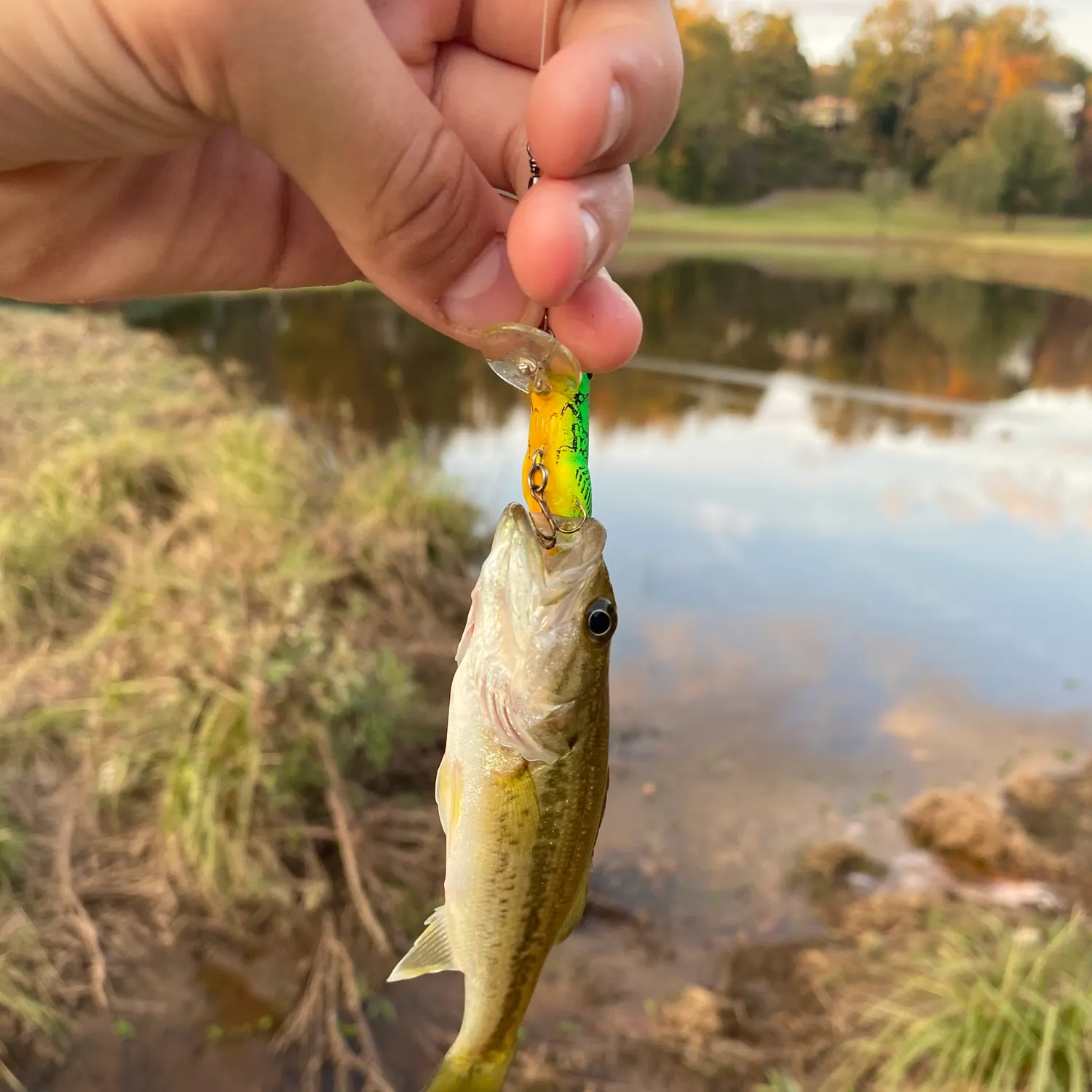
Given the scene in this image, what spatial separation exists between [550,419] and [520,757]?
0.66m

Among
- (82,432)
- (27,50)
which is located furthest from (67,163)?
(82,432)

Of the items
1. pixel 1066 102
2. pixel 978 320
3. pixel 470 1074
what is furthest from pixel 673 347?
pixel 1066 102

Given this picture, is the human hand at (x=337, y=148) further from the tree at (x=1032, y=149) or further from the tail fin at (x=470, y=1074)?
the tree at (x=1032, y=149)

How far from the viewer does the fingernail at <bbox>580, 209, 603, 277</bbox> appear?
162 cm

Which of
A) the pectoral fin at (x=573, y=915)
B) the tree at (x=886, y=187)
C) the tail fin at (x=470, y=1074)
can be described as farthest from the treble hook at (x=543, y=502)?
the tree at (x=886, y=187)

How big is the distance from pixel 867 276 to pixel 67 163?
32100 millimetres

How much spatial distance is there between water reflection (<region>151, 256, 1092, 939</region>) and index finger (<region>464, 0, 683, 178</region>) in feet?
12.8

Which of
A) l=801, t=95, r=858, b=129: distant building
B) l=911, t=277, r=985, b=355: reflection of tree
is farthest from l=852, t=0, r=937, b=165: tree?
l=911, t=277, r=985, b=355: reflection of tree

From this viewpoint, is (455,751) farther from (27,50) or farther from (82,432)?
(82,432)

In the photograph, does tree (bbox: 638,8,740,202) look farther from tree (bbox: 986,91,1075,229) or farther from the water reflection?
the water reflection

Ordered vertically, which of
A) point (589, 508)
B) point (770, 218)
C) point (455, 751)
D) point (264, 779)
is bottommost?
point (264, 779)

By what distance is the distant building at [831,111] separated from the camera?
3494 cm

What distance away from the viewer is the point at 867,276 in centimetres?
3022

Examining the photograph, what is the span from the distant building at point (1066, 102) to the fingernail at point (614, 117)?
38.8 meters
